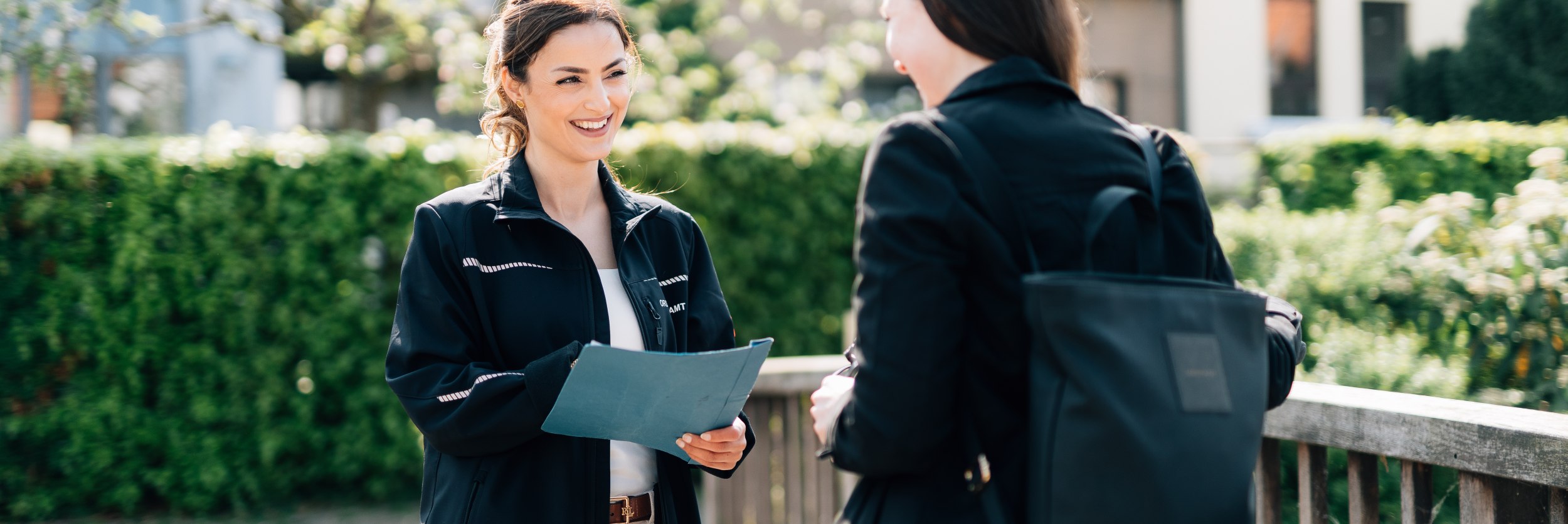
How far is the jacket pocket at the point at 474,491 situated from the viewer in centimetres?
222

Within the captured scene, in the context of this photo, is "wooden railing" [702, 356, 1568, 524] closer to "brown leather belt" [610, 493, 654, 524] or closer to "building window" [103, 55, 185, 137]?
"brown leather belt" [610, 493, 654, 524]

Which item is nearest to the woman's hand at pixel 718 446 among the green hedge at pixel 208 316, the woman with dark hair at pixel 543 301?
the woman with dark hair at pixel 543 301

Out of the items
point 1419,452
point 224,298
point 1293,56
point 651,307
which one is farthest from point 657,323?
point 1293,56

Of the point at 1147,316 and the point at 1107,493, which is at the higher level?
the point at 1147,316

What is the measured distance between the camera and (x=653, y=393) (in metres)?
1.98

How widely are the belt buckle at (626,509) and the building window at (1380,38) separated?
17847mm

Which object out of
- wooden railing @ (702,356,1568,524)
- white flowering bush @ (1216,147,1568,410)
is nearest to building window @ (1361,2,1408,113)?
white flowering bush @ (1216,147,1568,410)

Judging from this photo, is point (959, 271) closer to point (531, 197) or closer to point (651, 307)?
point (651, 307)

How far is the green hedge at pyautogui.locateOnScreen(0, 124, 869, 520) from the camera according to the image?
5.93m

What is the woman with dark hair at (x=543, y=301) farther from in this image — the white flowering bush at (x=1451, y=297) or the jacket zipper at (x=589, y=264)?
the white flowering bush at (x=1451, y=297)

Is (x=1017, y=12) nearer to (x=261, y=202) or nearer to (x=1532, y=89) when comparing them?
(x=261, y=202)

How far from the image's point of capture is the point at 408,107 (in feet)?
52.2

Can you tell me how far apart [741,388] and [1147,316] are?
0.84 m

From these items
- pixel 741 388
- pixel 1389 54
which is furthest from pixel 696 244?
pixel 1389 54
